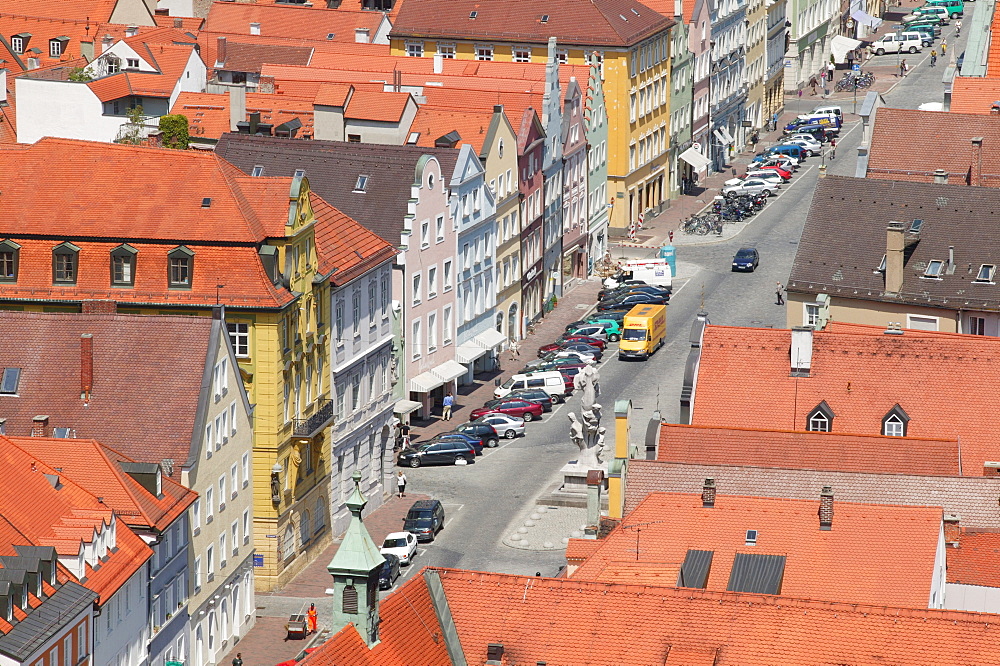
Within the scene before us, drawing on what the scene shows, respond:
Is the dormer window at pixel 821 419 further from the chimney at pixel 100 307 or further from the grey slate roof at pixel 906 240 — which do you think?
the chimney at pixel 100 307

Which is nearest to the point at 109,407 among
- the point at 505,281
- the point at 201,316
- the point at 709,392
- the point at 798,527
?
the point at 201,316

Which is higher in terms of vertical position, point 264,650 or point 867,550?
point 867,550

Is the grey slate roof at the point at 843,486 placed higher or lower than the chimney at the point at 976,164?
lower

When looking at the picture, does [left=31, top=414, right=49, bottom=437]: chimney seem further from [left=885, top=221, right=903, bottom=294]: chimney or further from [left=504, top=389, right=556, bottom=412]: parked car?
[left=885, top=221, right=903, bottom=294]: chimney

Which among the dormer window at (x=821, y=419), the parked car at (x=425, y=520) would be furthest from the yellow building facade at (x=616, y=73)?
the dormer window at (x=821, y=419)

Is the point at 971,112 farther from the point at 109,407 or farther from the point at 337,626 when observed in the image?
the point at 337,626

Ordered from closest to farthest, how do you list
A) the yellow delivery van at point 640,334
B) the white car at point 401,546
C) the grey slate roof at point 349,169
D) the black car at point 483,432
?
the white car at point 401,546 → the black car at point 483,432 → the grey slate roof at point 349,169 → the yellow delivery van at point 640,334

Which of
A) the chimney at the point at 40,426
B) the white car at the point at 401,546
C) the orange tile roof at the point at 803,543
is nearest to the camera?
the orange tile roof at the point at 803,543

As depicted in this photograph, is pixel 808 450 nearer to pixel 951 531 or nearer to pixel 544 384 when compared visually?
pixel 951 531
